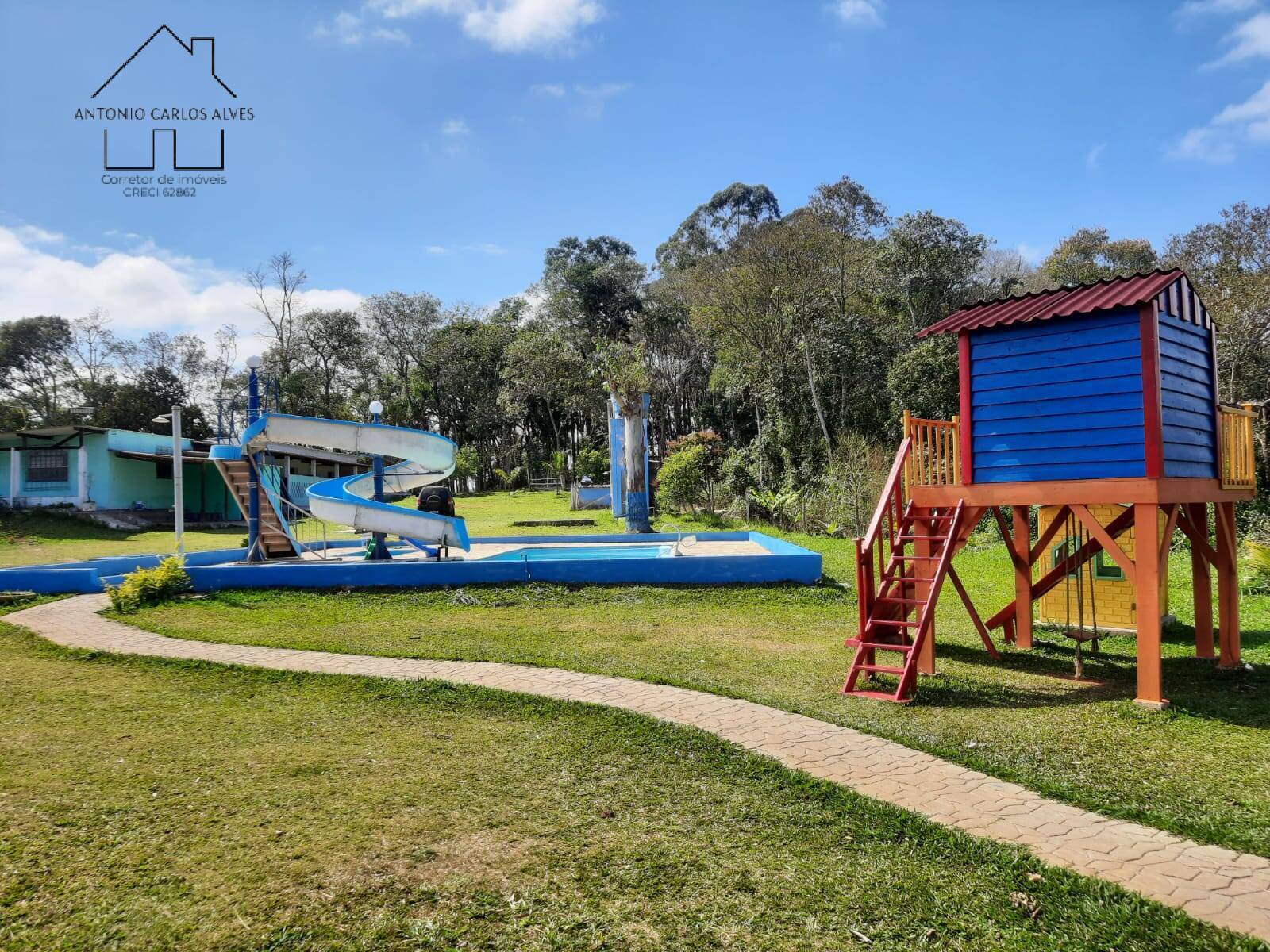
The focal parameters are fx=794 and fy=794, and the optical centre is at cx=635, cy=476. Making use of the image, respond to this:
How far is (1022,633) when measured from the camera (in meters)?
9.21

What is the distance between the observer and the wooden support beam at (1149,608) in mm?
6656

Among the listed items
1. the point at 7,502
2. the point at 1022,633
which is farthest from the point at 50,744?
the point at 7,502

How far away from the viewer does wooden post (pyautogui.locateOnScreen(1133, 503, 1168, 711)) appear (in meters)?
6.66

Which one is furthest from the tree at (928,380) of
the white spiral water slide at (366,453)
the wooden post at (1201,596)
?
the wooden post at (1201,596)

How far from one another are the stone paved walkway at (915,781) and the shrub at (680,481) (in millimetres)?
16826

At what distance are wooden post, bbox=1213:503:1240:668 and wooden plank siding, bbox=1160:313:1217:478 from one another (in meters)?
0.55

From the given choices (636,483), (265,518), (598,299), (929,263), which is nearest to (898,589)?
(636,483)

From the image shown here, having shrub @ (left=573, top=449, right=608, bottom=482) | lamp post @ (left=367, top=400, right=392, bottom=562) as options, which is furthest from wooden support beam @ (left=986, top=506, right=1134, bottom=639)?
shrub @ (left=573, top=449, right=608, bottom=482)

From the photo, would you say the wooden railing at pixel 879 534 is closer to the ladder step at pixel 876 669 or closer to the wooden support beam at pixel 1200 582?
the ladder step at pixel 876 669

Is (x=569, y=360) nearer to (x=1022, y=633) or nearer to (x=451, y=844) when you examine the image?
(x=1022, y=633)

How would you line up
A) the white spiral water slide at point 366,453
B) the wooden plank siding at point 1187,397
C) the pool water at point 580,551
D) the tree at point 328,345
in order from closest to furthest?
the wooden plank siding at point 1187,397 < the white spiral water slide at point 366,453 < the pool water at point 580,551 < the tree at point 328,345

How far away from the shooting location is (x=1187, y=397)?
7.68 m

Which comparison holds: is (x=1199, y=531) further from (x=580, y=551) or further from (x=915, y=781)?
(x=580, y=551)

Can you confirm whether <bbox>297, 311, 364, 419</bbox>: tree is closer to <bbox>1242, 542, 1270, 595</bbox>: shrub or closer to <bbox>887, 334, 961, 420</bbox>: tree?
<bbox>887, 334, 961, 420</bbox>: tree
